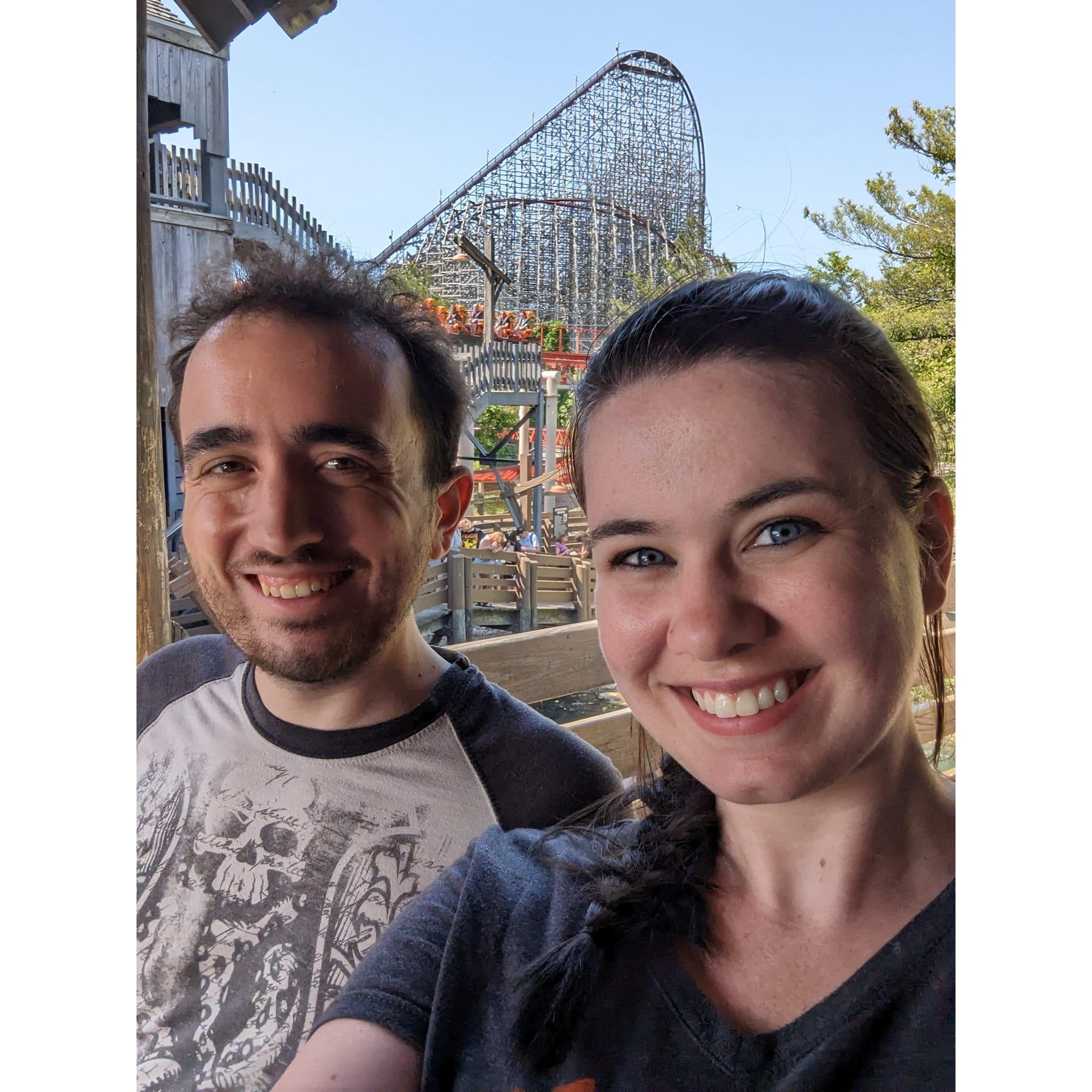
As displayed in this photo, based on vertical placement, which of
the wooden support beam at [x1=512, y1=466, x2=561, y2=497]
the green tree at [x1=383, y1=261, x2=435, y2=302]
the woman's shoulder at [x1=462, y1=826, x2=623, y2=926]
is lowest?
the woman's shoulder at [x1=462, y1=826, x2=623, y2=926]

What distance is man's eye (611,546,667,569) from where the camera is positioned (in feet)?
2.44

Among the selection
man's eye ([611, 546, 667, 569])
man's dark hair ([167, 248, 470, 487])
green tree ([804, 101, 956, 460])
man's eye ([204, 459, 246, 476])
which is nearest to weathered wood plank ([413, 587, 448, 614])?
man's dark hair ([167, 248, 470, 487])

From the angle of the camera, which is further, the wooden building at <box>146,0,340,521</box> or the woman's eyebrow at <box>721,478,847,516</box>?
the wooden building at <box>146,0,340,521</box>

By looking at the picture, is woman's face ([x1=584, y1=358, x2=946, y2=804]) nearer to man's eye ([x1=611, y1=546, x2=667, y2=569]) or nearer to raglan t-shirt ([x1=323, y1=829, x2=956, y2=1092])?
man's eye ([x1=611, y1=546, x2=667, y2=569])

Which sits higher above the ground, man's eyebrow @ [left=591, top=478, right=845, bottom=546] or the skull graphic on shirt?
man's eyebrow @ [left=591, top=478, right=845, bottom=546]

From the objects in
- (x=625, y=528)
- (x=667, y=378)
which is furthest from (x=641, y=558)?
(x=667, y=378)

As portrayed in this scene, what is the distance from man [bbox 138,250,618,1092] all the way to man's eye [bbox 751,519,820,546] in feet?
Answer: 1.12

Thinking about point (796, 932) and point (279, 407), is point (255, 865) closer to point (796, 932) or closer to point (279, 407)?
point (279, 407)

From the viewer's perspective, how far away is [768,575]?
2.36ft

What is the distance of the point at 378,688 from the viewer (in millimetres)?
1054

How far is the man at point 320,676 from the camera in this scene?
100cm
